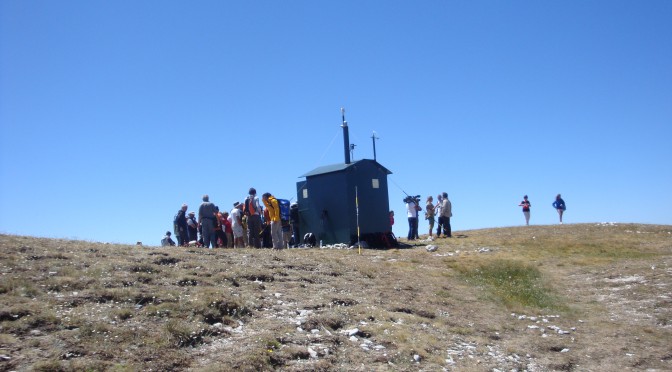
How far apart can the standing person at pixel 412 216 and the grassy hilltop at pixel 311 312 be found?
9.25 meters

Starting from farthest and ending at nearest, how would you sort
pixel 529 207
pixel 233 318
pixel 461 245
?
pixel 529 207
pixel 461 245
pixel 233 318

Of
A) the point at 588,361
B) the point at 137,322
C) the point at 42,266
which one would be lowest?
the point at 588,361

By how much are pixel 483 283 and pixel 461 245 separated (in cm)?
823

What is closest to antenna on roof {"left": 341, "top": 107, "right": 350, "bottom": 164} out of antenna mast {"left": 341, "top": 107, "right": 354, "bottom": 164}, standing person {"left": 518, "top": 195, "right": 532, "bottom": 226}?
antenna mast {"left": 341, "top": 107, "right": 354, "bottom": 164}

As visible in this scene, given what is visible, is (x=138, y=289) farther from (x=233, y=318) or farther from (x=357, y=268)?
(x=357, y=268)

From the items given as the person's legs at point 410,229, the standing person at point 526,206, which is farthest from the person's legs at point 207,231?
the standing person at point 526,206

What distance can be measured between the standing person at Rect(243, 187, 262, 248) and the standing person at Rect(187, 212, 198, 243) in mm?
4120

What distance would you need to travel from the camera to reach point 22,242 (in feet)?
49.6

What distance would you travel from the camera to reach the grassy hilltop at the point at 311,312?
29.6 feet

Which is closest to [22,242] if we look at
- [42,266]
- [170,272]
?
[42,266]

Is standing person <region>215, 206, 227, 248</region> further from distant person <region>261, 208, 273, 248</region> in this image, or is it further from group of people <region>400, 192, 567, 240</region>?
group of people <region>400, 192, 567, 240</region>

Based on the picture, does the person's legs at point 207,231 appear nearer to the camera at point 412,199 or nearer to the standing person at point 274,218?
the standing person at point 274,218

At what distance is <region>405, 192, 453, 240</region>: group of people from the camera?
29.6 m

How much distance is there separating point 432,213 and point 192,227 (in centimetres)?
1325
